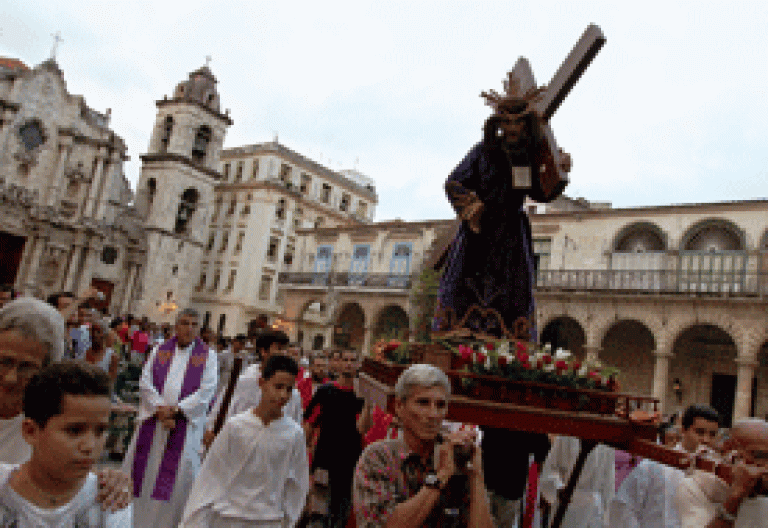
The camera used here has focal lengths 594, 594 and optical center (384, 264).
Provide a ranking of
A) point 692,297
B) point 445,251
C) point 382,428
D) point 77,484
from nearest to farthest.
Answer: point 77,484, point 445,251, point 382,428, point 692,297

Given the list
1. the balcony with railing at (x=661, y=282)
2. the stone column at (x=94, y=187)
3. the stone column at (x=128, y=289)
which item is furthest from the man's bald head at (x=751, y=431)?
the stone column at (x=128, y=289)

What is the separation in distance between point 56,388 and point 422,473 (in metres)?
1.49

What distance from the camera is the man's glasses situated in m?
2.40

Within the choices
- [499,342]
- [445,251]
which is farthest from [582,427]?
[445,251]

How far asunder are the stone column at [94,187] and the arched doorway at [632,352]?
28708mm

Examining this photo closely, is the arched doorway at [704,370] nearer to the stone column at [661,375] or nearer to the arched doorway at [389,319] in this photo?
the stone column at [661,375]

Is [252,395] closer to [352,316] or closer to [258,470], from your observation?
[258,470]

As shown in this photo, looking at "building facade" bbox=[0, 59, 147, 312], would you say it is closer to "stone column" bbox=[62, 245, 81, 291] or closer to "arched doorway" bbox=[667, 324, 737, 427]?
"stone column" bbox=[62, 245, 81, 291]

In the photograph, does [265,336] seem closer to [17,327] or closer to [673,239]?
[17,327]

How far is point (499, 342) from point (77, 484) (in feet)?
8.39

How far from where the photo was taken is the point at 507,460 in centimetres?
416

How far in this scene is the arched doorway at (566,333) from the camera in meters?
27.1

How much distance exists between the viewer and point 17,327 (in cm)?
243

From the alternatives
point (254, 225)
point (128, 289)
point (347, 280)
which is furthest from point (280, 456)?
point (254, 225)
